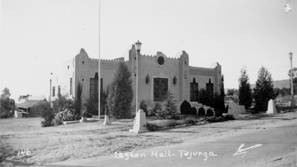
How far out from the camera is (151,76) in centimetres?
2730

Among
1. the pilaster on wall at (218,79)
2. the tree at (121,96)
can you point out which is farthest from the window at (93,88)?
the pilaster on wall at (218,79)

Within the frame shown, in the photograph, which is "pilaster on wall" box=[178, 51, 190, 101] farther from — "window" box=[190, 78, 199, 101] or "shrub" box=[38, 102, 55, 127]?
"shrub" box=[38, 102, 55, 127]

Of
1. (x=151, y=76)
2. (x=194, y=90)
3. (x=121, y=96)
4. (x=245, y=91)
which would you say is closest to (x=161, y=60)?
(x=151, y=76)

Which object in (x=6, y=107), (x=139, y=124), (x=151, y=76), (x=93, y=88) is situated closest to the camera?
(x=139, y=124)

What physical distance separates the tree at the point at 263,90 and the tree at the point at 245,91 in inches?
74.6

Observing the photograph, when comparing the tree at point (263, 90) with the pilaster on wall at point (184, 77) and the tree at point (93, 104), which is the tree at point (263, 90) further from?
the tree at point (93, 104)

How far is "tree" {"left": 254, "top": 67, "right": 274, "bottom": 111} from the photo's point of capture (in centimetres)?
2683

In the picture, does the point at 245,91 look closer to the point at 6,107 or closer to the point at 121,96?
the point at 121,96

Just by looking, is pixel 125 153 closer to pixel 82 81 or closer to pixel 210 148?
pixel 210 148

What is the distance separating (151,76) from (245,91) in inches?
399

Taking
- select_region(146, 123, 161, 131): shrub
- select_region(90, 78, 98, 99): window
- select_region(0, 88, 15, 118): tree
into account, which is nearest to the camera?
select_region(146, 123, 161, 131): shrub

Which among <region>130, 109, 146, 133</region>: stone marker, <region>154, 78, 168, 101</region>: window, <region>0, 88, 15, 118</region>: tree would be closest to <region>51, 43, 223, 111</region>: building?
<region>154, 78, 168, 101</region>: window

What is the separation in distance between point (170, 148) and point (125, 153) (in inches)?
57.3

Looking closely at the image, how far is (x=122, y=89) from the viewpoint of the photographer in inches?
839
